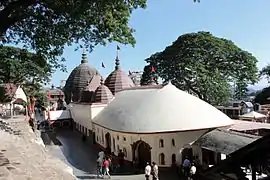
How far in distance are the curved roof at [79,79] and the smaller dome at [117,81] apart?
8.40m

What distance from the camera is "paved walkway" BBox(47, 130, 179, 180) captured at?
1959 centimetres

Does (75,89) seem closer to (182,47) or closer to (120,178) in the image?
(182,47)

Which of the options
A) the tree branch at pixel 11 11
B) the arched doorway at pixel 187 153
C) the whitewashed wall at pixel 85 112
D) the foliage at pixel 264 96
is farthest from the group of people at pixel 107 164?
the foliage at pixel 264 96

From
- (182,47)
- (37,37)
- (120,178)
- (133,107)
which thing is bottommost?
(120,178)

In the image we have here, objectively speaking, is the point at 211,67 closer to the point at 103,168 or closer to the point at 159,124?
the point at 159,124

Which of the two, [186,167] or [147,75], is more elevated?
[147,75]

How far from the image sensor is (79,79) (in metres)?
47.1

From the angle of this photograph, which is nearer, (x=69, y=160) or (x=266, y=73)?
(x=69, y=160)

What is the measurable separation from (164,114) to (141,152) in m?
2.83

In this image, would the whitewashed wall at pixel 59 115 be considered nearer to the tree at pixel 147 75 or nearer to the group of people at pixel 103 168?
the tree at pixel 147 75

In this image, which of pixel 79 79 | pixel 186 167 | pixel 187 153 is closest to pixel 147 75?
pixel 79 79

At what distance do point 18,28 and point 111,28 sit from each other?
2782mm

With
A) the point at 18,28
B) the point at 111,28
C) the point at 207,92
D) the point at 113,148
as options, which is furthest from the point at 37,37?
the point at 207,92

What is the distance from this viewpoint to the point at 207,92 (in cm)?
3794
